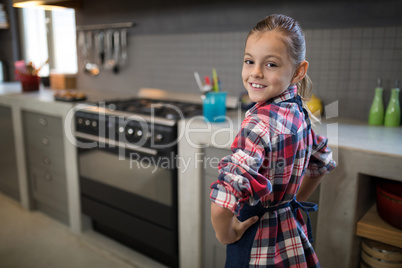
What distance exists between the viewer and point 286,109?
0.92m

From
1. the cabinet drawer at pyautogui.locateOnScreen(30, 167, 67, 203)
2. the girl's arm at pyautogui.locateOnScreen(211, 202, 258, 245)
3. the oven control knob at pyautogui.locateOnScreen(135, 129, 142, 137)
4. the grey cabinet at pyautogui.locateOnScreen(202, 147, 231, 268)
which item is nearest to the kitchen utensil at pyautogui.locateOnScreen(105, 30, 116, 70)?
the cabinet drawer at pyautogui.locateOnScreen(30, 167, 67, 203)

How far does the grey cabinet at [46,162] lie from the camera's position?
2.45 meters

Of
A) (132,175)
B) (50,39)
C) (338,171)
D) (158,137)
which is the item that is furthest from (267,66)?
(50,39)

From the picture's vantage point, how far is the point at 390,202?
51.6 inches

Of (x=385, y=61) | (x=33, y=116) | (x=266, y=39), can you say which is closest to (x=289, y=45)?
(x=266, y=39)

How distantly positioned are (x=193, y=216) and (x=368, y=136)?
0.88m

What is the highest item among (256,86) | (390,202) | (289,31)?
(289,31)

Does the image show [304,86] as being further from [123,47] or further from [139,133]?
[123,47]

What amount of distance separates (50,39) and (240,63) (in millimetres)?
2364

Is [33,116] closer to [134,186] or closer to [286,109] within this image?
[134,186]

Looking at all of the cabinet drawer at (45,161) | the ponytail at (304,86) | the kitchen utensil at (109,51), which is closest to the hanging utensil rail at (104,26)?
the kitchen utensil at (109,51)

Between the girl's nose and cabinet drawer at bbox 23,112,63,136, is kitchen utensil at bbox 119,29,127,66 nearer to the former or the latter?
cabinet drawer at bbox 23,112,63,136

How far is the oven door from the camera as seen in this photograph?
1855 mm

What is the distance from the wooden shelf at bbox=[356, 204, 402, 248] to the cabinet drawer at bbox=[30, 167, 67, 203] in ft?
6.32
